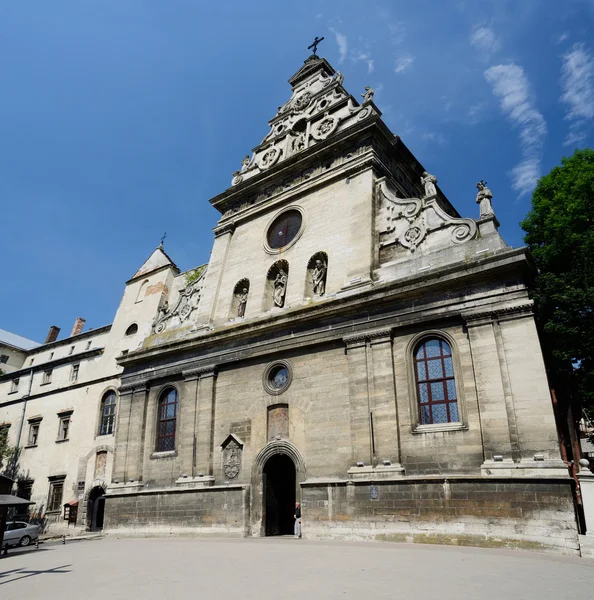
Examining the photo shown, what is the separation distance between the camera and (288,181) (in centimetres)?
2170

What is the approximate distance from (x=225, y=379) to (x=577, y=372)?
12.1m

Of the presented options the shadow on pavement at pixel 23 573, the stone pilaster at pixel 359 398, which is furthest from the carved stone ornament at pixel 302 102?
the shadow on pavement at pixel 23 573

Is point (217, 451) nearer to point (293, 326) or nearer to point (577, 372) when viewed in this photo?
point (293, 326)

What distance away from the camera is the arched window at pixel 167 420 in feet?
65.1

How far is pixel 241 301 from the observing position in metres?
21.0

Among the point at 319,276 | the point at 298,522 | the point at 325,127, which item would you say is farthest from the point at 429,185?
the point at 298,522

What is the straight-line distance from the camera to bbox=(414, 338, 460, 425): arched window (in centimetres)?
1378

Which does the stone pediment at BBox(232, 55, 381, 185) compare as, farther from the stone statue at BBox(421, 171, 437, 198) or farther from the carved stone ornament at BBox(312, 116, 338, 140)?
the stone statue at BBox(421, 171, 437, 198)

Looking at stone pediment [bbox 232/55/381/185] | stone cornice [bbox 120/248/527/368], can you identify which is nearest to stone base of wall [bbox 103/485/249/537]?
stone cornice [bbox 120/248/527/368]

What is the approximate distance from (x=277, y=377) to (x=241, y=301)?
4.75 meters

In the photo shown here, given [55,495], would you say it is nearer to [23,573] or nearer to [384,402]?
[23,573]

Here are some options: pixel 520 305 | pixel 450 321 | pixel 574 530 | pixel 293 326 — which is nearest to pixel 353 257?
pixel 293 326

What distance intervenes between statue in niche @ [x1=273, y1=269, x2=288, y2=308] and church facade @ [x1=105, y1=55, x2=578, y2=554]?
0.08m

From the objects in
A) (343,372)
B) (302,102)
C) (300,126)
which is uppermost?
(302,102)
